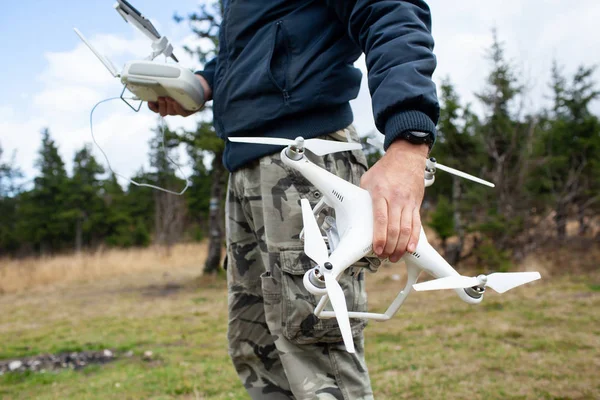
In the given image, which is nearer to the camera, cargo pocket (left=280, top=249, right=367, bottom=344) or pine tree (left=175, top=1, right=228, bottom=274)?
cargo pocket (left=280, top=249, right=367, bottom=344)

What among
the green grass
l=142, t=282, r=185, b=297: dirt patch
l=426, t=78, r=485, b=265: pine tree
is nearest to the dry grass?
l=142, t=282, r=185, b=297: dirt patch

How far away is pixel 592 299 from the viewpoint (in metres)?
5.61

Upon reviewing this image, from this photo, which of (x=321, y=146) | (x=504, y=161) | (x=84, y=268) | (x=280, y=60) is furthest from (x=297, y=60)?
(x=84, y=268)

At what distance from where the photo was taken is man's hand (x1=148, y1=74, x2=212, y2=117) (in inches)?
70.8

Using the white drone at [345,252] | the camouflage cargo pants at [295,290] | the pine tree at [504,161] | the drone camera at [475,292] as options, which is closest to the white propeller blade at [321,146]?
the white drone at [345,252]

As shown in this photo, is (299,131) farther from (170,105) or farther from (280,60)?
(170,105)

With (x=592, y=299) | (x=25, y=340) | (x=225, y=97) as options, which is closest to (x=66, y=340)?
(x=25, y=340)

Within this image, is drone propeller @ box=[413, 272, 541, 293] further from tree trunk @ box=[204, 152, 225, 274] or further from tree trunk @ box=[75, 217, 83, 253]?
tree trunk @ box=[75, 217, 83, 253]

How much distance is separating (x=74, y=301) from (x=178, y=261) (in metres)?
6.07

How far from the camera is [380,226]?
0.98m

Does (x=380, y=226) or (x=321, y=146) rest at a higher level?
(x=321, y=146)

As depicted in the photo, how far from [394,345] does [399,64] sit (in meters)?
3.49

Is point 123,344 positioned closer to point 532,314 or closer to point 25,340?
point 25,340

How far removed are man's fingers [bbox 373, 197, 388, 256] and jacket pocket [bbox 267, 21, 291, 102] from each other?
55 cm
